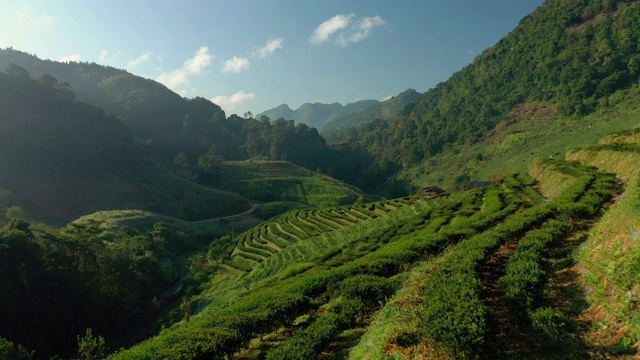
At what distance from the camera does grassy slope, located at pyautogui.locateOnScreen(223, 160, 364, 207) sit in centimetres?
14700

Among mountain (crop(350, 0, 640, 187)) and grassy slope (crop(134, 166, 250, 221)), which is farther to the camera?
grassy slope (crop(134, 166, 250, 221))

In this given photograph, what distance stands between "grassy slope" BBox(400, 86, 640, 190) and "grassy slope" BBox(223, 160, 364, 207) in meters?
34.0

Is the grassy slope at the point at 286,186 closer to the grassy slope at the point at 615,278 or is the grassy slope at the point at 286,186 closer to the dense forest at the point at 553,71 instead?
the dense forest at the point at 553,71

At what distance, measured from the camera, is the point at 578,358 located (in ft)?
29.8

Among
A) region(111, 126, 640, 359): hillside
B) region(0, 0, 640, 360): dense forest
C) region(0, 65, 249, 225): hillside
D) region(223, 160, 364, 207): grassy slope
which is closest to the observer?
region(111, 126, 640, 359): hillside

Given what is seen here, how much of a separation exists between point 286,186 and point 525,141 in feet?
319

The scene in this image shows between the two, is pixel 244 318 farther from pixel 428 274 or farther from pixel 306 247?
pixel 306 247

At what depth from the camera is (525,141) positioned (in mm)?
114938

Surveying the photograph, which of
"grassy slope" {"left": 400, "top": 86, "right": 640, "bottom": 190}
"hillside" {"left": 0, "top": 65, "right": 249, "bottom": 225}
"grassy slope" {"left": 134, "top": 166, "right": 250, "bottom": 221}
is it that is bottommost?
"grassy slope" {"left": 400, "top": 86, "right": 640, "bottom": 190}

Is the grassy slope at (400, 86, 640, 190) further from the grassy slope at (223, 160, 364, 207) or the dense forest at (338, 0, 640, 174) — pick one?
the grassy slope at (223, 160, 364, 207)

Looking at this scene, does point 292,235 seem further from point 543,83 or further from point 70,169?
point 543,83

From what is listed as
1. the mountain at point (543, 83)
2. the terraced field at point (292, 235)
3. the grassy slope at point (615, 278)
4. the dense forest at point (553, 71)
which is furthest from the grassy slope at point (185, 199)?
the grassy slope at point (615, 278)

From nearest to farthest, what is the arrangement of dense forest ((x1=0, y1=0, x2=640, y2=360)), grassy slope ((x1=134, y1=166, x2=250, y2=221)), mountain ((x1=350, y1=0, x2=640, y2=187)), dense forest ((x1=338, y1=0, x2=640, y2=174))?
dense forest ((x1=0, y1=0, x2=640, y2=360)) < mountain ((x1=350, y1=0, x2=640, y2=187)) < dense forest ((x1=338, y1=0, x2=640, y2=174)) < grassy slope ((x1=134, y1=166, x2=250, y2=221))

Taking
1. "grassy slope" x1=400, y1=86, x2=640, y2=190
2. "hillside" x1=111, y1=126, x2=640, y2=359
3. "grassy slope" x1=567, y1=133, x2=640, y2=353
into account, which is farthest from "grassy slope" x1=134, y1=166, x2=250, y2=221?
"grassy slope" x1=567, y1=133, x2=640, y2=353
